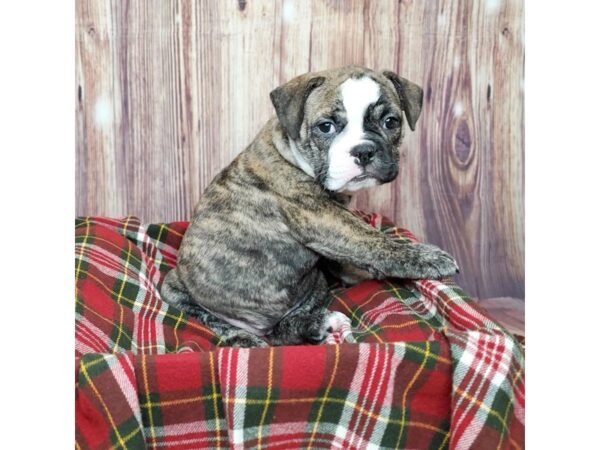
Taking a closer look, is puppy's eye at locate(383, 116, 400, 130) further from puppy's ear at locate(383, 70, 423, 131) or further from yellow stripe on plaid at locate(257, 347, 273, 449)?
yellow stripe on plaid at locate(257, 347, 273, 449)

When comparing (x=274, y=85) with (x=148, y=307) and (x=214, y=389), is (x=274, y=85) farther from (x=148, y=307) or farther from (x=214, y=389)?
(x=214, y=389)

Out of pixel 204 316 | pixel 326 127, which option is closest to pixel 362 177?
pixel 326 127

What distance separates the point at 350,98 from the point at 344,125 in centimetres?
9

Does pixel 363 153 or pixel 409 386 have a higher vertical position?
pixel 363 153

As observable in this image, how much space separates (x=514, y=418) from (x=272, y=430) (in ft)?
2.17

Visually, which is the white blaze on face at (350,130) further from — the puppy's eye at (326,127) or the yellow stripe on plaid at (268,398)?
the yellow stripe on plaid at (268,398)

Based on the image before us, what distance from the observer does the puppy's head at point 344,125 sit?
226 cm

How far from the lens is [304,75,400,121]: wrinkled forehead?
2.30m

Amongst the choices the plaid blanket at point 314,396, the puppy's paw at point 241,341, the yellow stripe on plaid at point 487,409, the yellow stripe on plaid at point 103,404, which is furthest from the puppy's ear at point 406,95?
the yellow stripe on plaid at point 103,404

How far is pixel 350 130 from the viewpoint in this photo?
2301 mm

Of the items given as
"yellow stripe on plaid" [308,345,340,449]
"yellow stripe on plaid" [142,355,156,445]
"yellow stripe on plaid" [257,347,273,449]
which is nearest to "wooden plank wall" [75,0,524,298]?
"yellow stripe on plaid" [308,345,340,449]

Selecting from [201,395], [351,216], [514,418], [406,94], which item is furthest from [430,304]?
[201,395]

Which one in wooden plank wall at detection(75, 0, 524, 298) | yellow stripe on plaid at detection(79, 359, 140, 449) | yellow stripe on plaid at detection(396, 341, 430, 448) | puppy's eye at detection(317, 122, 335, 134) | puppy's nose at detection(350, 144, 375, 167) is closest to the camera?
yellow stripe on plaid at detection(79, 359, 140, 449)

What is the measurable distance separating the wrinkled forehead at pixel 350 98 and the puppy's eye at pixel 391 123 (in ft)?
0.09
